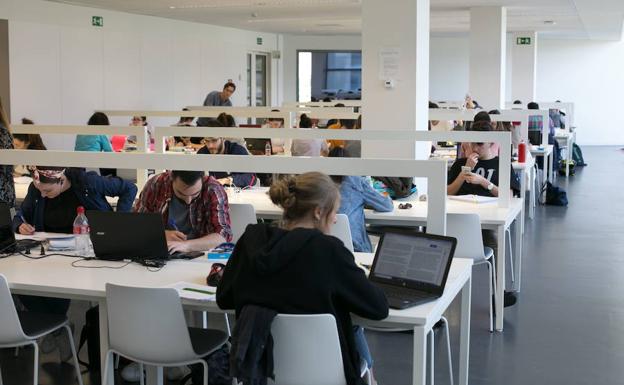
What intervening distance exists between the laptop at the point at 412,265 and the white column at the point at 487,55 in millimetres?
10424

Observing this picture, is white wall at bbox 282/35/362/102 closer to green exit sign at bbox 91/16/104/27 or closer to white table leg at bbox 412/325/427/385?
green exit sign at bbox 91/16/104/27

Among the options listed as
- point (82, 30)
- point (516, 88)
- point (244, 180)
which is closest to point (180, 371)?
point (244, 180)

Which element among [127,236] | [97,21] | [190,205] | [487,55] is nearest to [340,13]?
[487,55]

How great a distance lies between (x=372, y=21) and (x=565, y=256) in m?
2.62

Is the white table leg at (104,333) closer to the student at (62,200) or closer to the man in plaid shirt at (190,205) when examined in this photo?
the man in plaid shirt at (190,205)

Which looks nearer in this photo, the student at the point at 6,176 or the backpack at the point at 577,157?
the student at the point at 6,176

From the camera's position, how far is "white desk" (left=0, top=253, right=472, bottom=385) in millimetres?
2840

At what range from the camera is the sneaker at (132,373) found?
13.0ft

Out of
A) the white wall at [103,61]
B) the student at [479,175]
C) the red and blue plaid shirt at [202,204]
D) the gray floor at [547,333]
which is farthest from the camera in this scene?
the white wall at [103,61]

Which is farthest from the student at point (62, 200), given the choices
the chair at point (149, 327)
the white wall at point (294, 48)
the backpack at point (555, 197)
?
the white wall at point (294, 48)

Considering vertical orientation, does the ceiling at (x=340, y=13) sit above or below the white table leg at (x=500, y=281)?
above

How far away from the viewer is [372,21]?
773cm

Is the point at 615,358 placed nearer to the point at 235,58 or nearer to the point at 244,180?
the point at 244,180

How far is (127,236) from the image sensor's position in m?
3.71
